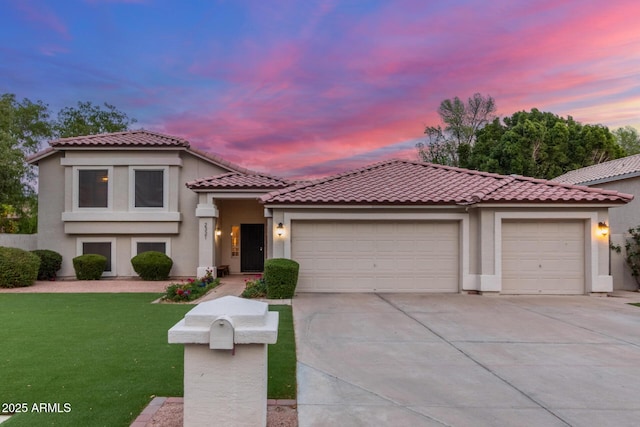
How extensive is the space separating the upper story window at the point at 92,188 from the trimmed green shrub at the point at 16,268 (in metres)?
3.10

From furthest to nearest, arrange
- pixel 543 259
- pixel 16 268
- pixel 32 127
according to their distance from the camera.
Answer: pixel 32 127 < pixel 16 268 < pixel 543 259

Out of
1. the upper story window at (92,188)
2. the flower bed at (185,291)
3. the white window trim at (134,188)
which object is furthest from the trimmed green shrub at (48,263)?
the flower bed at (185,291)

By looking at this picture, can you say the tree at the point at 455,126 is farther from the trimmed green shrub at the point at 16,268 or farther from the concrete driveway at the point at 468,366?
the trimmed green shrub at the point at 16,268

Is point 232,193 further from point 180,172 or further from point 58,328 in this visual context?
point 58,328

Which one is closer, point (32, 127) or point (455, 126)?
point (32, 127)

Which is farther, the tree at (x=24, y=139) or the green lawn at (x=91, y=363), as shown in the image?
the tree at (x=24, y=139)

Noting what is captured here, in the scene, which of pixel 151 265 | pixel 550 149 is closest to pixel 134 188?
pixel 151 265

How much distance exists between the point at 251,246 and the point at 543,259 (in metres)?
12.1

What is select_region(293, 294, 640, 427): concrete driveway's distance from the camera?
4051mm

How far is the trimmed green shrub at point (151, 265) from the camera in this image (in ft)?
50.4

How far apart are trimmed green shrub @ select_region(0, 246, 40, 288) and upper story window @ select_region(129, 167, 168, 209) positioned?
13.5 ft

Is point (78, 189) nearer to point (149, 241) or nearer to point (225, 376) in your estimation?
point (149, 241)

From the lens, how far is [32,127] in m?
30.5

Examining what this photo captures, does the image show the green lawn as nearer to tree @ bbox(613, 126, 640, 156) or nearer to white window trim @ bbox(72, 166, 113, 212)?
white window trim @ bbox(72, 166, 113, 212)
